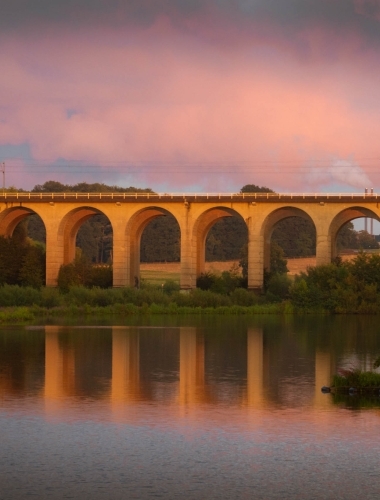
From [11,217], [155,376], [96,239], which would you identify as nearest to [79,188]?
[96,239]

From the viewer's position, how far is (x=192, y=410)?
15.4 metres

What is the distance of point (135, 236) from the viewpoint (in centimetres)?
6600

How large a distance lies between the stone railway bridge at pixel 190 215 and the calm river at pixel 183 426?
35.6 meters

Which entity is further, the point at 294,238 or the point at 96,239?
the point at 294,238

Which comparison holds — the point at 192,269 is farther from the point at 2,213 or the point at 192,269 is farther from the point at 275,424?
the point at 275,424

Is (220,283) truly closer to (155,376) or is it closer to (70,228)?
(70,228)

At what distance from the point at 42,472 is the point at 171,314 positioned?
40557 millimetres

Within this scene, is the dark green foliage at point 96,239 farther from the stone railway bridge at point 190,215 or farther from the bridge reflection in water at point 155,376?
the bridge reflection in water at point 155,376

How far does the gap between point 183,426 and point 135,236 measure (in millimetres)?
52392

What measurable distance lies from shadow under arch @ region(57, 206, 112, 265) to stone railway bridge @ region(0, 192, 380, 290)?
7 cm

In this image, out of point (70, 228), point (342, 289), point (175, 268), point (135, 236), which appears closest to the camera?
point (342, 289)

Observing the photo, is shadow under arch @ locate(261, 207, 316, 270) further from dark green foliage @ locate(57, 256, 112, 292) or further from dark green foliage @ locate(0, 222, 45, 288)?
dark green foliage @ locate(0, 222, 45, 288)

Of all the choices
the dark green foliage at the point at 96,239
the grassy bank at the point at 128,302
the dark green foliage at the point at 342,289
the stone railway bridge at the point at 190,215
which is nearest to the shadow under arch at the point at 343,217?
the stone railway bridge at the point at 190,215

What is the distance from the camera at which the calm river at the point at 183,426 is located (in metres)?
10.5
